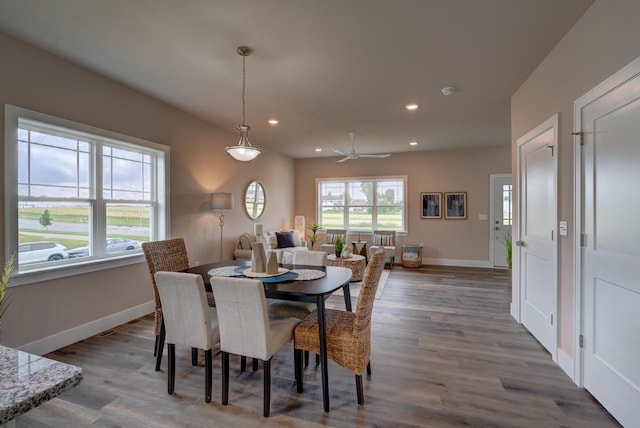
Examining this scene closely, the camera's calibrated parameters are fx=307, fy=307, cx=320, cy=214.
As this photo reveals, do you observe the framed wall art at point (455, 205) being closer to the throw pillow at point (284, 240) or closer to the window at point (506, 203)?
the window at point (506, 203)

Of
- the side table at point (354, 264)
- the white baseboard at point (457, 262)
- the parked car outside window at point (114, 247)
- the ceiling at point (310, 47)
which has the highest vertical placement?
the ceiling at point (310, 47)

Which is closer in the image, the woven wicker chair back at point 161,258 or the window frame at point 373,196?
the woven wicker chair back at point 161,258

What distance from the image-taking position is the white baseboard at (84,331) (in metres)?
2.63

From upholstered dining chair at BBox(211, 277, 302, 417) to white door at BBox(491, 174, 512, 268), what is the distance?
6.14 meters

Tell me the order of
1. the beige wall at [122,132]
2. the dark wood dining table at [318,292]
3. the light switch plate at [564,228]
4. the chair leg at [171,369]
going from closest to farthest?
the dark wood dining table at [318,292]
the chair leg at [171,369]
the light switch plate at [564,228]
the beige wall at [122,132]

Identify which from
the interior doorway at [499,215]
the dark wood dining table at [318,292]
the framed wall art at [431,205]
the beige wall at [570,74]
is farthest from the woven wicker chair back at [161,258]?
the interior doorway at [499,215]

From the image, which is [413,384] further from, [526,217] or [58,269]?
[58,269]

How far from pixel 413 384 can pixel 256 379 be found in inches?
46.1

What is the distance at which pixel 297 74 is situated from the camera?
10.2 feet

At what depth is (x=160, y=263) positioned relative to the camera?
2684mm

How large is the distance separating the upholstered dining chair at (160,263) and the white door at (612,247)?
9.33 ft

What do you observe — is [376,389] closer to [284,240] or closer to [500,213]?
[284,240]

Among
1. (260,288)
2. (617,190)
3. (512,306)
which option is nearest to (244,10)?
(260,288)

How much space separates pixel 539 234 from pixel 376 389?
2.11 m
